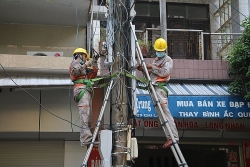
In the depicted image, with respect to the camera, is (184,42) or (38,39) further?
(184,42)

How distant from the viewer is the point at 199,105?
31.6ft

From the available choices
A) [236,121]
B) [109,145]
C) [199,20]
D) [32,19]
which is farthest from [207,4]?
[109,145]

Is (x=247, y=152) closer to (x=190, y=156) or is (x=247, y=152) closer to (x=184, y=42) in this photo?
(x=190, y=156)

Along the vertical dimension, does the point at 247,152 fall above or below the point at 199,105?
below

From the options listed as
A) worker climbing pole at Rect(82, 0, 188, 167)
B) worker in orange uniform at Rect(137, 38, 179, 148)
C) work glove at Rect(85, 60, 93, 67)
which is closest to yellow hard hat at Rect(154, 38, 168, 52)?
worker in orange uniform at Rect(137, 38, 179, 148)

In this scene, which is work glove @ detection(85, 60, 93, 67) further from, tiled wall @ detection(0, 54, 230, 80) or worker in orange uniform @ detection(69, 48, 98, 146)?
tiled wall @ detection(0, 54, 230, 80)

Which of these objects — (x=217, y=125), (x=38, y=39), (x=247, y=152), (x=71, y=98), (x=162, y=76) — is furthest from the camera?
(x=247, y=152)

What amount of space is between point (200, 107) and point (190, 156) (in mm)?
3695

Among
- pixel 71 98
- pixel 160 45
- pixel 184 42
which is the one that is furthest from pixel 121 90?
pixel 184 42

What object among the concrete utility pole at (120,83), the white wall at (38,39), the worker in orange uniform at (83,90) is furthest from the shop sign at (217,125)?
the concrete utility pole at (120,83)

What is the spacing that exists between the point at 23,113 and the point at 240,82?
566cm

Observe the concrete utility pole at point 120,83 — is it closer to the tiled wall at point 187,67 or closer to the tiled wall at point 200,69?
the tiled wall at point 187,67

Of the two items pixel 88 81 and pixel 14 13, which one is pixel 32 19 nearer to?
pixel 14 13

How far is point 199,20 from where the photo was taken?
13.6 meters
